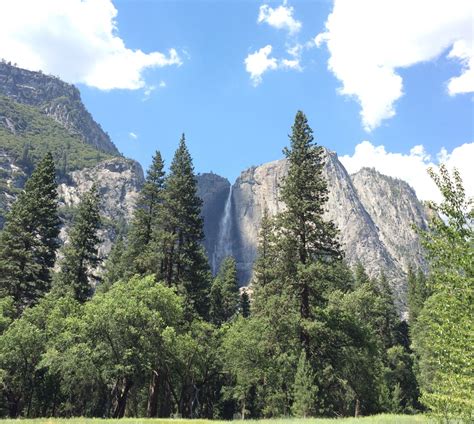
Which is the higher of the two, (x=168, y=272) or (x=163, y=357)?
(x=168, y=272)

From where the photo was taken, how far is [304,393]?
22.1 m

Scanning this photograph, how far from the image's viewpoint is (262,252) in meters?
46.7

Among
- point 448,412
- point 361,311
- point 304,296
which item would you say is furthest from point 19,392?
point 361,311

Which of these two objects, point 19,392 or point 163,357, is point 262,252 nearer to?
point 163,357

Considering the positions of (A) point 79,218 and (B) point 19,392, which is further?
(A) point 79,218

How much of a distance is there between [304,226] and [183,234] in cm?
1198

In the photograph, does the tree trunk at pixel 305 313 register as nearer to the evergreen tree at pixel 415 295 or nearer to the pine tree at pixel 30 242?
the pine tree at pixel 30 242

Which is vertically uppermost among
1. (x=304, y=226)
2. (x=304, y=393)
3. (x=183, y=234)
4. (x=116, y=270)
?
(x=183, y=234)

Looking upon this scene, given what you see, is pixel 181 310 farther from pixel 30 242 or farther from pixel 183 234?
pixel 30 242

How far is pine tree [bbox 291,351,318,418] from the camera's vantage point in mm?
21859

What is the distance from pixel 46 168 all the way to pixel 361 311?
3867 cm

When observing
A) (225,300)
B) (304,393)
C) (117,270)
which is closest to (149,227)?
(117,270)

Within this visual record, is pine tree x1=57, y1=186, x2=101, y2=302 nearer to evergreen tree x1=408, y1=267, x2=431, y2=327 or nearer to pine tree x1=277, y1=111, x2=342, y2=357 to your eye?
pine tree x1=277, y1=111, x2=342, y2=357

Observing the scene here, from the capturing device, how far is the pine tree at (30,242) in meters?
34.1
